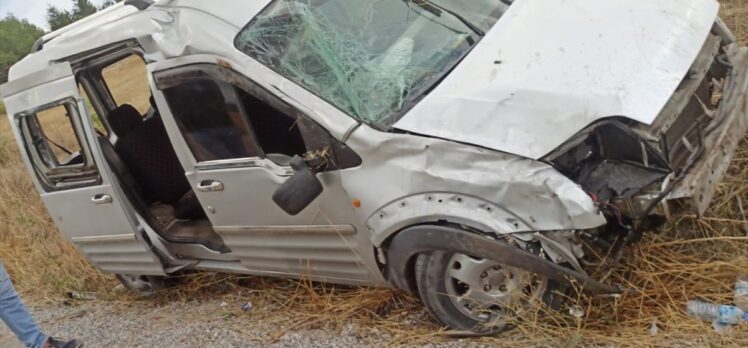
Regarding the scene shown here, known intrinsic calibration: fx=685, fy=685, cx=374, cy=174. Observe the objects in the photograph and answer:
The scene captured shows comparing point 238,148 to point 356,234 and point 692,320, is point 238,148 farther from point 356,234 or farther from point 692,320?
point 692,320

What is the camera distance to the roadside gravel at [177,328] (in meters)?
3.83

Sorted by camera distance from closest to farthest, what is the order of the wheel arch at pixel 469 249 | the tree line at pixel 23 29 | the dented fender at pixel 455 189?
the dented fender at pixel 455 189 < the wheel arch at pixel 469 249 < the tree line at pixel 23 29

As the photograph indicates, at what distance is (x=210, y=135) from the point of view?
12.6 ft

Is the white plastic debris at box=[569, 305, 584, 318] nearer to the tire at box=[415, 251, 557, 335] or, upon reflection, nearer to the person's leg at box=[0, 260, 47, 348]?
the tire at box=[415, 251, 557, 335]

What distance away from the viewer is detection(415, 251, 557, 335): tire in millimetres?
3178

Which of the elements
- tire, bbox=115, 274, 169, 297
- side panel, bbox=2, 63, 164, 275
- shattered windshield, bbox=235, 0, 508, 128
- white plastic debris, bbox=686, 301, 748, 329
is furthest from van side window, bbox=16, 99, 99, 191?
white plastic debris, bbox=686, 301, 748, 329

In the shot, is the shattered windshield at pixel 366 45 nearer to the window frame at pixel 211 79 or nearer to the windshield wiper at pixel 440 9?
the windshield wiper at pixel 440 9

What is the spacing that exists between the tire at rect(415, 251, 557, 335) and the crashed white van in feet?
0.03

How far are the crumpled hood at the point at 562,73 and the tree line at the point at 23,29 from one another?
5297cm

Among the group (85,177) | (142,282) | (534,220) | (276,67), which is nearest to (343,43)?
(276,67)

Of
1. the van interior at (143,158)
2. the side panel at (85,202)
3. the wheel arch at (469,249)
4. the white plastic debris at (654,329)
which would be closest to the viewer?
the wheel arch at (469,249)

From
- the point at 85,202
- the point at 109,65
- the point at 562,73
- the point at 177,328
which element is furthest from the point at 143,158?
the point at 562,73

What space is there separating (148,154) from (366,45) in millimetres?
2177

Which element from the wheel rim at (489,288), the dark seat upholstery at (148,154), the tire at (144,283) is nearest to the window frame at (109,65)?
the dark seat upholstery at (148,154)
